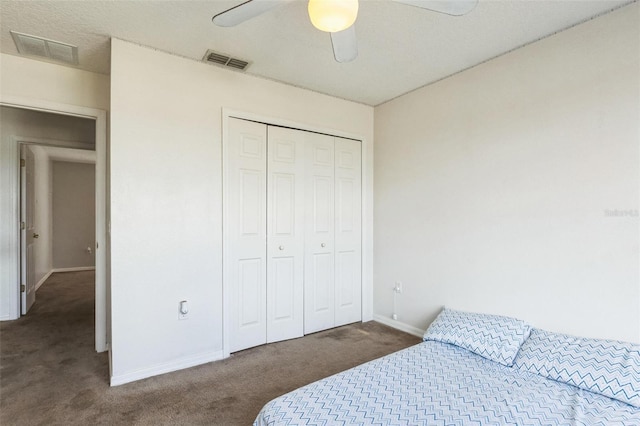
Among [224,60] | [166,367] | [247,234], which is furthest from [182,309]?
[224,60]

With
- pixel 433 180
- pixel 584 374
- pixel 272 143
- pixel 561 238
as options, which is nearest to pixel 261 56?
pixel 272 143

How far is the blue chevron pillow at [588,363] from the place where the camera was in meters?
1.69

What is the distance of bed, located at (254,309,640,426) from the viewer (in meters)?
1.45

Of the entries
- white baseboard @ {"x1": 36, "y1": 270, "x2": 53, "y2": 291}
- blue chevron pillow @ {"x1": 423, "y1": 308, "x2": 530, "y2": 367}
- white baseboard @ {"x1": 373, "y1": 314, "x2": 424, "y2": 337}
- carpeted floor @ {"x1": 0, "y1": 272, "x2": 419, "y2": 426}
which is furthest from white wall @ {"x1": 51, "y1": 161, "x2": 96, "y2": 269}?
blue chevron pillow @ {"x1": 423, "y1": 308, "x2": 530, "y2": 367}

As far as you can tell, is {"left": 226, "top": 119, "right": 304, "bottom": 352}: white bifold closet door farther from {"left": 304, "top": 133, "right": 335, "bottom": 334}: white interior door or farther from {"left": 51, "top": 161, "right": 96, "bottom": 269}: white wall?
{"left": 51, "top": 161, "right": 96, "bottom": 269}: white wall

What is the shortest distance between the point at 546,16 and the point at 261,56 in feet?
6.56

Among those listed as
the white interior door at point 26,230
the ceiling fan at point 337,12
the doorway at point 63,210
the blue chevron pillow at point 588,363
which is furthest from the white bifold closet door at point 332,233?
the doorway at point 63,210

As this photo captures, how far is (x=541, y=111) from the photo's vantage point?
233cm

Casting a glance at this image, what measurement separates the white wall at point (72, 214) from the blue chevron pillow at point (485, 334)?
7178 mm

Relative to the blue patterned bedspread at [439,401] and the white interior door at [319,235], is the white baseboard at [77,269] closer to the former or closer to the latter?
the white interior door at [319,235]

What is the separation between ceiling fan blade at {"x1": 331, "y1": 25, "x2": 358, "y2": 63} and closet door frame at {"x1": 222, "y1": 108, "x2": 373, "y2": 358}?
136 centimetres

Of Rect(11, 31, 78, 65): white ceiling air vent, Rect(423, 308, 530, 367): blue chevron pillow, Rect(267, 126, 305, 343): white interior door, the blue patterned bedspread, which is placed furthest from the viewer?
Rect(267, 126, 305, 343): white interior door

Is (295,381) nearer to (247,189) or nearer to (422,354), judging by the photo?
(422,354)

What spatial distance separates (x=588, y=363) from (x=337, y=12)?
7.44ft
